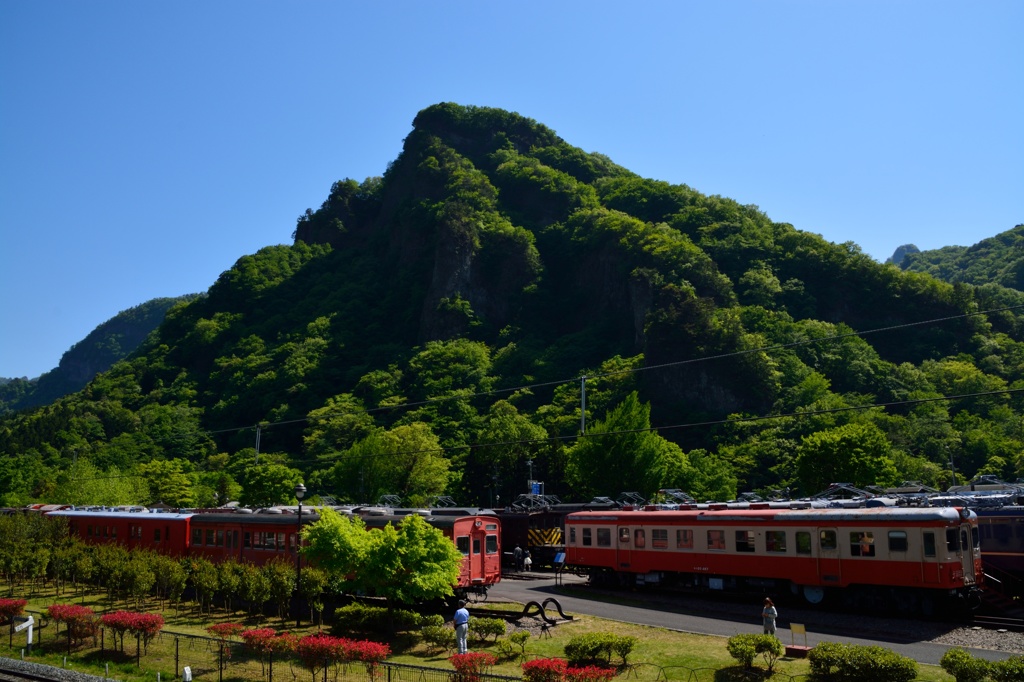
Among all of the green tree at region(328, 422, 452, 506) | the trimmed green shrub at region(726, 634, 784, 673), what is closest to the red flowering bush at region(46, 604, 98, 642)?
the trimmed green shrub at region(726, 634, 784, 673)

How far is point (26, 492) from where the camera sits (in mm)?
80250

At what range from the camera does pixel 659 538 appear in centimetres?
3353

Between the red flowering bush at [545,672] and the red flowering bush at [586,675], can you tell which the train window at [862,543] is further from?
the red flowering bush at [545,672]

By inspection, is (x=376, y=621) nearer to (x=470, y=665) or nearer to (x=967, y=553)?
(x=470, y=665)

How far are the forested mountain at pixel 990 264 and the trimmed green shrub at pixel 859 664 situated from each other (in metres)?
141

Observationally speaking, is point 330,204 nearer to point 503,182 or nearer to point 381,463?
point 503,182

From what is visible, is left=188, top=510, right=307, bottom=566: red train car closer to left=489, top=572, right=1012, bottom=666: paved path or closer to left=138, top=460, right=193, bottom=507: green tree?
left=489, top=572, right=1012, bottom=666: paved path

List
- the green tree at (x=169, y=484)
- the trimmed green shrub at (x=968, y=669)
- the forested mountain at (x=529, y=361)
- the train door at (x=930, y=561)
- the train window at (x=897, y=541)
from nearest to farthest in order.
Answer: the trimmed green shrub at (x=968, y=669), the train door at (x=930, y=561), the train window at (x=897, y=541), the forested mountain at (x=529, y=361), the green tree at (x=169, y=484)

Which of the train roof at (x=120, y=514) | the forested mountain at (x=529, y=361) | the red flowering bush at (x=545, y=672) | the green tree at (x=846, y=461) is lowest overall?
the red flowering bush at (x=545, y=672)

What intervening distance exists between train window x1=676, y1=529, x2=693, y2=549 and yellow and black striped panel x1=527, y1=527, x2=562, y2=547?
1160 centimetres

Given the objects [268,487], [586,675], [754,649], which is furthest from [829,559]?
[268,487]

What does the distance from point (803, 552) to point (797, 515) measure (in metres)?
1.29

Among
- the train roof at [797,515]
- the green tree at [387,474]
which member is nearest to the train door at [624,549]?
the train roof at [797,515]

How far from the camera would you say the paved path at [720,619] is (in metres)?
22.5
